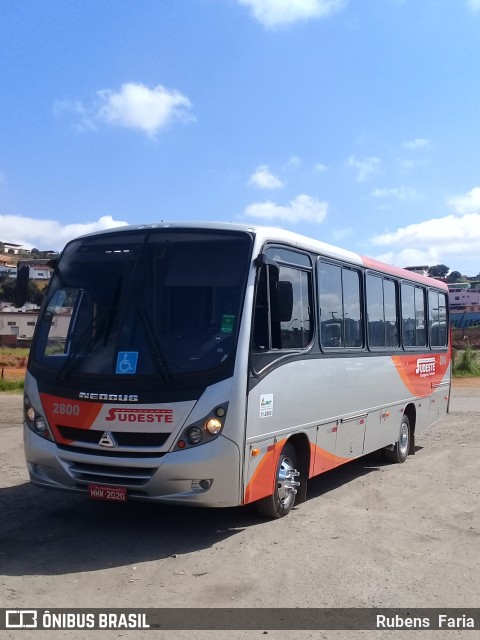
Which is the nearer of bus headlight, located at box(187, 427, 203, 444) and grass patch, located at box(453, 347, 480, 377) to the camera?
bus headlight, located at box(187, 427, 203, 444)

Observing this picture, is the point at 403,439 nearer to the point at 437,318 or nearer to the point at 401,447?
the point at 401,447

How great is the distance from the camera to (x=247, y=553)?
6.99m

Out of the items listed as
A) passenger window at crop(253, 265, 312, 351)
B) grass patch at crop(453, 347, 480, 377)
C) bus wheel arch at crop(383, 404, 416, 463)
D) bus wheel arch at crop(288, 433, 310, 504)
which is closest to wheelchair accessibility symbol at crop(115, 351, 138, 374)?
passenger window at crop(253, 265, 312, 351)

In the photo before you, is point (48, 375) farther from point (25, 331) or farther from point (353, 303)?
point (25, 331)

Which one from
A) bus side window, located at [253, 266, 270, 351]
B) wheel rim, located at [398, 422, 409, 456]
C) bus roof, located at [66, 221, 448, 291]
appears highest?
bus roof, located at [66, 221, 448, 291]

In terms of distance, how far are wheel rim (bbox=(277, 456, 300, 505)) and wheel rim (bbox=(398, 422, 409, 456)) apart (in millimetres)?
4703

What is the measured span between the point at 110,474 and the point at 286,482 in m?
2.04

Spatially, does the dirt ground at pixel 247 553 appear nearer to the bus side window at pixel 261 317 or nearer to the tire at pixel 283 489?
the tire at pixel 283 489

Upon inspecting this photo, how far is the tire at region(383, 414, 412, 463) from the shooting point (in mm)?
12648

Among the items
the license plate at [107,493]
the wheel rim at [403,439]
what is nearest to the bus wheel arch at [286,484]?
the license plate at [107,493]

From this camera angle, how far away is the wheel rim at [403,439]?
1281 centimetres

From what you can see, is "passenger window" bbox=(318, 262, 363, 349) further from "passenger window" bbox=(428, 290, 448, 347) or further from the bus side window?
"passenger window" bbox=(428, 290, 448, 347)

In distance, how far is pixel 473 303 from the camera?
4109 inches

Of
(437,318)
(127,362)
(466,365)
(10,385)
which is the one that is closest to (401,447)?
(437,318)
